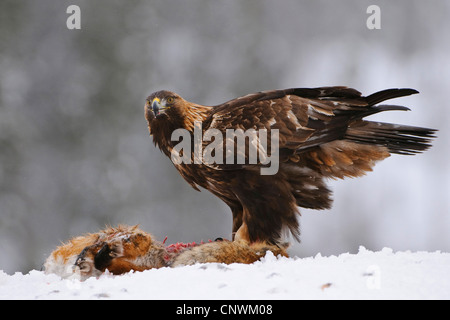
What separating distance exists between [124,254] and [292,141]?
5.24 feet

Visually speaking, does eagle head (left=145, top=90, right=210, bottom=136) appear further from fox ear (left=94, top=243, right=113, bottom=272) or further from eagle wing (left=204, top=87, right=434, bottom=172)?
fox ear (left=94, top=243, right=113, bottom=272)

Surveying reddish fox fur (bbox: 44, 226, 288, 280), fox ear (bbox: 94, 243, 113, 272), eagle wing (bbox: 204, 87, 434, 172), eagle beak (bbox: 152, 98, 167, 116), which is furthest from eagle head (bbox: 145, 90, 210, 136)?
fox ear (bbox: 94, 243, 113, 272)

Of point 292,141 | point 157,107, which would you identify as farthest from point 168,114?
point 292,141

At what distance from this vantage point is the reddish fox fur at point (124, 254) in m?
2.87

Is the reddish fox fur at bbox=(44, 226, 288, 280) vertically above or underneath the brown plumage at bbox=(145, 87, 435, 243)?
underneath

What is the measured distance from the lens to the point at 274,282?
2.39 m

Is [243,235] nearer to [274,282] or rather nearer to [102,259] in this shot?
[102,259]

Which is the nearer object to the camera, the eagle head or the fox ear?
the fox ear

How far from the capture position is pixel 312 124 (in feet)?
12.8

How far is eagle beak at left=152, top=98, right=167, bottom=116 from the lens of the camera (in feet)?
12.8

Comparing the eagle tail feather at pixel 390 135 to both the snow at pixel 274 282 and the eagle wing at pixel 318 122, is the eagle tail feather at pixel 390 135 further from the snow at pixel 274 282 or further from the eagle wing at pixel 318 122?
the snow at pixel 274 282

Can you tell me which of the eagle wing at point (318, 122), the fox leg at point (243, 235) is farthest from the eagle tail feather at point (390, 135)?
the fox leg at point (243, 235)

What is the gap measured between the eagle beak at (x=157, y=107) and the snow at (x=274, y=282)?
4.97ft
